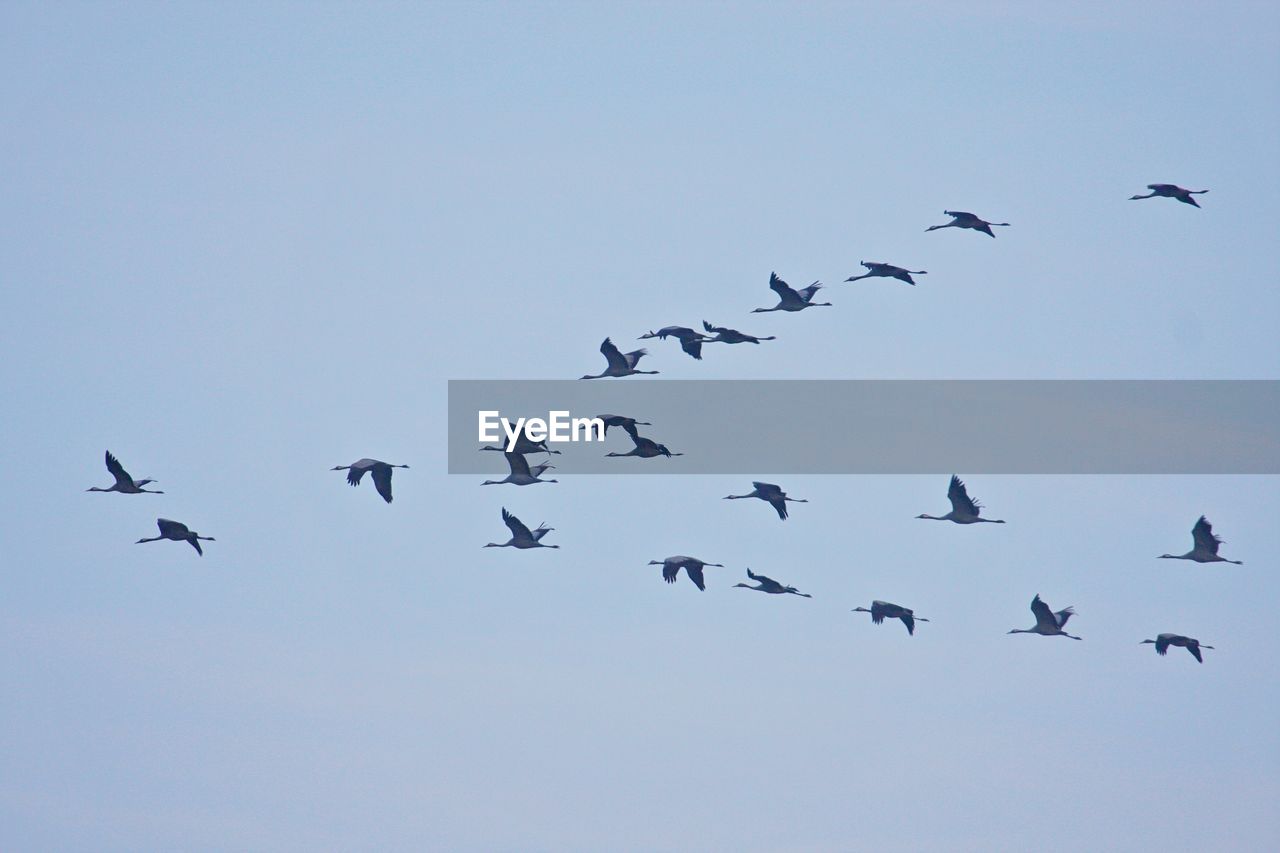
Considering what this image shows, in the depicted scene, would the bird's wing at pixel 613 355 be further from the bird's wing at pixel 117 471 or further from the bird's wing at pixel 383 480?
the bird's wing at pixel 117 471

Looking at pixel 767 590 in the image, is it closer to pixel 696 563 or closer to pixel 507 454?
pixel 696 563

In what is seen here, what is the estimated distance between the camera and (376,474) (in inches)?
1996

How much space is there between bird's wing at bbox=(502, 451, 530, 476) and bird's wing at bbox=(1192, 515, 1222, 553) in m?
15.8

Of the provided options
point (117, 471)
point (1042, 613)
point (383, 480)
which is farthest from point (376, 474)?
point (1042, 613)

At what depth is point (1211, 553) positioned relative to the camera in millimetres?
54938

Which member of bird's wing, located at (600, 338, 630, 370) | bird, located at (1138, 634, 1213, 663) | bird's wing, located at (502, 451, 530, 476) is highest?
bird's wing, located at (600, 338, 630, 370)

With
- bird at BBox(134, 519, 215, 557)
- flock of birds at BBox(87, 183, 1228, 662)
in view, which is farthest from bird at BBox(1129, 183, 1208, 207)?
bird at BBox(134, 519, 215, 557)

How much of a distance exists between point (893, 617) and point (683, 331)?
8061 millimetres

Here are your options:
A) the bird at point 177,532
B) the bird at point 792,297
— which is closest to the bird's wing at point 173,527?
the bird at point 177,532

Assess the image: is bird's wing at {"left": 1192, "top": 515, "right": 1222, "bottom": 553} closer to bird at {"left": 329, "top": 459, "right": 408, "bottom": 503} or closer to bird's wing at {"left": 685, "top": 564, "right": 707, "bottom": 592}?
bird's wing at {"left": 685, "top": 564, "right": 707, "bottom": 592}

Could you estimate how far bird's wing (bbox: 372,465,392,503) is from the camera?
5053cm

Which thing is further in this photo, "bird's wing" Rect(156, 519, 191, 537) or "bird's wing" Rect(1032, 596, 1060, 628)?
"bird's wing" Rect(1032, 596, 1060, 628)

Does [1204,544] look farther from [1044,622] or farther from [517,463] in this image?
[517,463]

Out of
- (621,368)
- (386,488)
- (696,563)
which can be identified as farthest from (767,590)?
(386,488)
